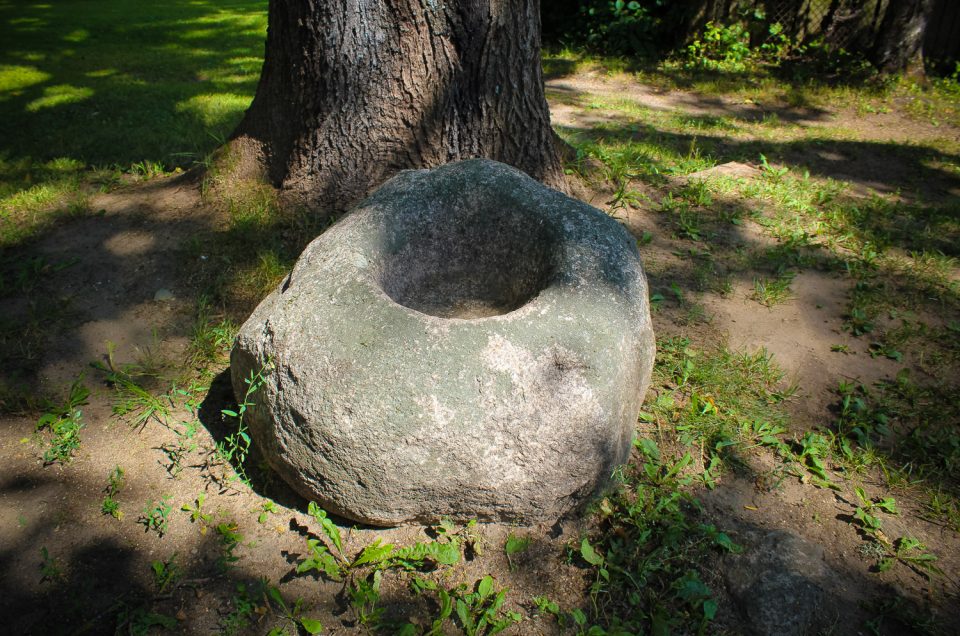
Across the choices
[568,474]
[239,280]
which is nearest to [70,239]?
[239,280]

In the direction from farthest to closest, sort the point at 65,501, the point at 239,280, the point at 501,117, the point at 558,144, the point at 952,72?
the point at 952,72, the point at 558,144, the point at 501,117, the point at 239,280, the point at 65,501

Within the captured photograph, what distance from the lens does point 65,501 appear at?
1979 mm

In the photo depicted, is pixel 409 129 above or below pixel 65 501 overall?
above

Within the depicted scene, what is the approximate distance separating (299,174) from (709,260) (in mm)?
2173

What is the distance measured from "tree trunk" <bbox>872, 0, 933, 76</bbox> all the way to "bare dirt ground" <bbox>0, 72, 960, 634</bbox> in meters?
4.04

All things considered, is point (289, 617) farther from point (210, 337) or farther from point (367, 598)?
point (210, 337)

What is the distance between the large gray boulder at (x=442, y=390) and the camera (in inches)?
66.2

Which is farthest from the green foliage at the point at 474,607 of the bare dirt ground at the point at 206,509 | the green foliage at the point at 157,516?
the green foliage at the point at 157,516

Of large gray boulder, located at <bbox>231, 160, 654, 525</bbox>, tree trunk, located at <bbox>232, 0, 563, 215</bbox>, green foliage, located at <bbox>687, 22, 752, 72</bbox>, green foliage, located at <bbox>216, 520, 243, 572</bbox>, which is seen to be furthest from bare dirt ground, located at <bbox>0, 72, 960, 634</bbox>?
green foliage, located at <bbox>687, 22, 752, 72</bbox>

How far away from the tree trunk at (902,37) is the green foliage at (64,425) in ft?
22.6

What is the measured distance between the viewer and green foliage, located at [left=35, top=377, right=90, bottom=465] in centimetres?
213

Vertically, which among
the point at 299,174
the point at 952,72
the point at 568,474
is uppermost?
the point at 952,72

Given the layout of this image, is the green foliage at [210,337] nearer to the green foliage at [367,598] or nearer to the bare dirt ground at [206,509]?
the bare dirt ground at [206,509]

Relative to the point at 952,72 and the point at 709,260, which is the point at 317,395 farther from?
the point at 952,72
